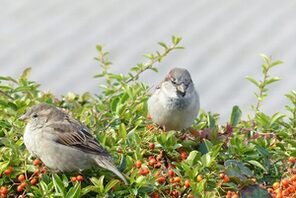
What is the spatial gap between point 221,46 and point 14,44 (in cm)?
191

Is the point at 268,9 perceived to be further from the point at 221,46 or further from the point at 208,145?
the point at 208,145

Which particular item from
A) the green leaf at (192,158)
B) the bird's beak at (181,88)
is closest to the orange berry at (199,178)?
the green leaf at (192,158)

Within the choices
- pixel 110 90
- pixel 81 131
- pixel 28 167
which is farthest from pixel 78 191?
pixel 110 90

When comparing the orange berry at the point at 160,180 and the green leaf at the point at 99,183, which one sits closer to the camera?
the green leaf at the point at 99,183

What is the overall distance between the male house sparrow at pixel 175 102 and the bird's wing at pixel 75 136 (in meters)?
0.63

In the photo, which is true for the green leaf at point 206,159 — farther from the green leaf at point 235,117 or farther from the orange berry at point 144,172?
the green leaf at point 235,117

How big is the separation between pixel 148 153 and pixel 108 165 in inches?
11.1

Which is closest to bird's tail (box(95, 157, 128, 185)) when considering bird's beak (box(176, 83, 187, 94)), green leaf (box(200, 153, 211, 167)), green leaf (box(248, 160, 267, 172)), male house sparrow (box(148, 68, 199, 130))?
green leaf (box(200, 153, 211, 167))

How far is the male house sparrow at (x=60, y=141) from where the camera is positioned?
14.8ft

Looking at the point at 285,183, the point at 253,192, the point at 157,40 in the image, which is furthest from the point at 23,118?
the point at 157,40

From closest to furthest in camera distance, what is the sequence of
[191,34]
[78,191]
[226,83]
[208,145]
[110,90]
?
[78,191] → [208,145] → [110,90] → [226,83] → [191,34]

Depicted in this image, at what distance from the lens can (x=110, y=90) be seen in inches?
207

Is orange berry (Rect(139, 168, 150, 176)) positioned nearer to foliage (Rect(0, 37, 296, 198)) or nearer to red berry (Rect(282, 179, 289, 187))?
foliage (Rect(0, 37, 296, 198))

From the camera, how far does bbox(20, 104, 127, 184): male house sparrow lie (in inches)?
Result: 178
